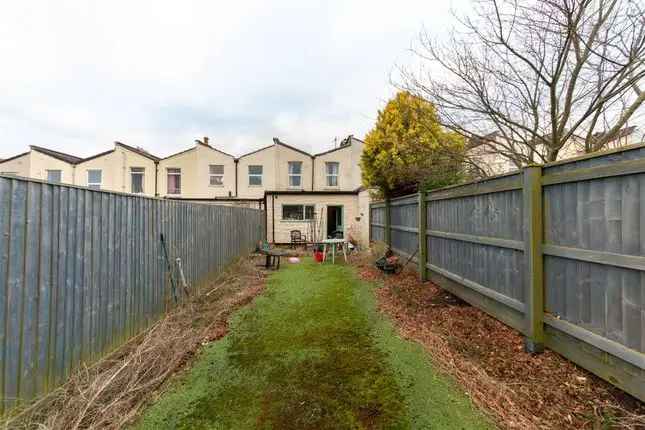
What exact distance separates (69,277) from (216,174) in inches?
616

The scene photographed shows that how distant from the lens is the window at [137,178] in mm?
17078

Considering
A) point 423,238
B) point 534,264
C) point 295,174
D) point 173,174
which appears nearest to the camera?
point 534,264

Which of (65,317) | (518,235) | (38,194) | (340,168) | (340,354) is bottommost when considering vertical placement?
(340,354)

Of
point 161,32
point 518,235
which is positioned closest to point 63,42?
point 161,32

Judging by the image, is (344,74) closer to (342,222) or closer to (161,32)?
(161,32)

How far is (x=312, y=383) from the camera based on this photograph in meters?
2.54

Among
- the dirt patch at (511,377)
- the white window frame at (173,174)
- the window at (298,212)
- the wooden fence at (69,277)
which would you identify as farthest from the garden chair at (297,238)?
the dirt patch at (511,377)

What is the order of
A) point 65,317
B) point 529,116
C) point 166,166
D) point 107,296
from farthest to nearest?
point 166,166
point 529,116
point 107,296
point 65,317

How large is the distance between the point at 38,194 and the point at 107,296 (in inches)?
52.0

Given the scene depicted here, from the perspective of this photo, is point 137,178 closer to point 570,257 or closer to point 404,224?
point 404,224

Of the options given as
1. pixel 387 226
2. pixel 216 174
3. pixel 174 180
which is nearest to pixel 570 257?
pixel 387 226

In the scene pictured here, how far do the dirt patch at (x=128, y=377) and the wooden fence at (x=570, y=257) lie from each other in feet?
12.0

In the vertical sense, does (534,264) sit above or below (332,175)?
below

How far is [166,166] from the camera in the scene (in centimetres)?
1727
